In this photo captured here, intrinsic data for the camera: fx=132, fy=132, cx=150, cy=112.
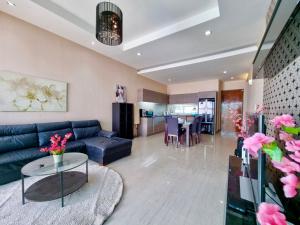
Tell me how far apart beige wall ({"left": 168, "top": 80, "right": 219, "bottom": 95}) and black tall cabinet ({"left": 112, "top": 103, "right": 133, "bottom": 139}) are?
3907 millimetres

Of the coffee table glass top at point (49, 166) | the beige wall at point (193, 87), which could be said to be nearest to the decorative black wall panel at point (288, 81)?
the coffee table glass top at point (49, 166)

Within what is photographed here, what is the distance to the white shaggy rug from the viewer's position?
1475 millimetres

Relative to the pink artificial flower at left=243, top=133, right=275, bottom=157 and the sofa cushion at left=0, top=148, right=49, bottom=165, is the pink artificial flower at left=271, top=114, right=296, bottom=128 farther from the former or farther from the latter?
the sofa cushion at left=0, top=148, right=49, bottom=165

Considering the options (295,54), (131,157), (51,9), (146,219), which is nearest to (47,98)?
(51,9)

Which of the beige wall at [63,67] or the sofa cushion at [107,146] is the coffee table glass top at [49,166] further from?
the beige wall at [63,67]

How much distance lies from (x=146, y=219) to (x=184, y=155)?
7.51ft

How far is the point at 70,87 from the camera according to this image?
3.69m

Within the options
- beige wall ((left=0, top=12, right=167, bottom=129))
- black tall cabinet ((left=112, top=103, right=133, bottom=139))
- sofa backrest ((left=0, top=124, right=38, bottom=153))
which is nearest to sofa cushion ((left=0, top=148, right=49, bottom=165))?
sofa backrest ((left=0, top=124, right=38, bottom=153))

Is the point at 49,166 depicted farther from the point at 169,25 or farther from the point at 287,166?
the point at 169,25

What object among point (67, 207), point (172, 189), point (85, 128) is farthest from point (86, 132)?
point (172, 189)

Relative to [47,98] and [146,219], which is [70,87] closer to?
[47,98]

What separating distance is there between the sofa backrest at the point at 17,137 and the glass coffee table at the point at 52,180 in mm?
1096

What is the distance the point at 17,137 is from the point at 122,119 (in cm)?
279

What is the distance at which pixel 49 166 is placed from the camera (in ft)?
6.16
